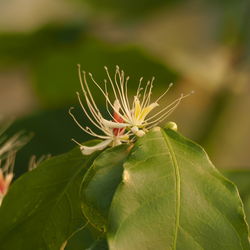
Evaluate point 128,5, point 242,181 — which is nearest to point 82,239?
point 242,181

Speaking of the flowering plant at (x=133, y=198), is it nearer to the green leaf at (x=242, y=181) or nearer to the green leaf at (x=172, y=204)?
the green leaf at (x=172, y=204)

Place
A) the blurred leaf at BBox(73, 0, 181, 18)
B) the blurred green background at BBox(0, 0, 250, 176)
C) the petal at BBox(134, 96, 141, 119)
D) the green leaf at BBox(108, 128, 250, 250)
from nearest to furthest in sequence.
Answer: the green leaf at BBox(108, 128, 250, 250) → the petal at BBox(134, 96, 141, 119) → the blurred green background at BBox(0, 0, 250, 176) → the blurred leaf at BBox(73, 0, 181, 18)

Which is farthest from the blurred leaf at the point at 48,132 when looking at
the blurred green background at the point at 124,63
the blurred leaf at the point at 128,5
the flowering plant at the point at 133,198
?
the flowering plant at the point at 133,198

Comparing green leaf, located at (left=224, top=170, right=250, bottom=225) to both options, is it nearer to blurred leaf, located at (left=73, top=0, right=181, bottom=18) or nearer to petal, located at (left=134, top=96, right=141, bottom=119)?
petal, located at (left=134, top=96, right=141, bottom=119)

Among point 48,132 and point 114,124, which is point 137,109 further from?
point 48,132

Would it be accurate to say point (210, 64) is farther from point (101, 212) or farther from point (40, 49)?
point (101, 212)

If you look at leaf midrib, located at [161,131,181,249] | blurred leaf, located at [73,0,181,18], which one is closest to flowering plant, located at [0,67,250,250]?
leaf midrib, located at [161,131,181,249]
